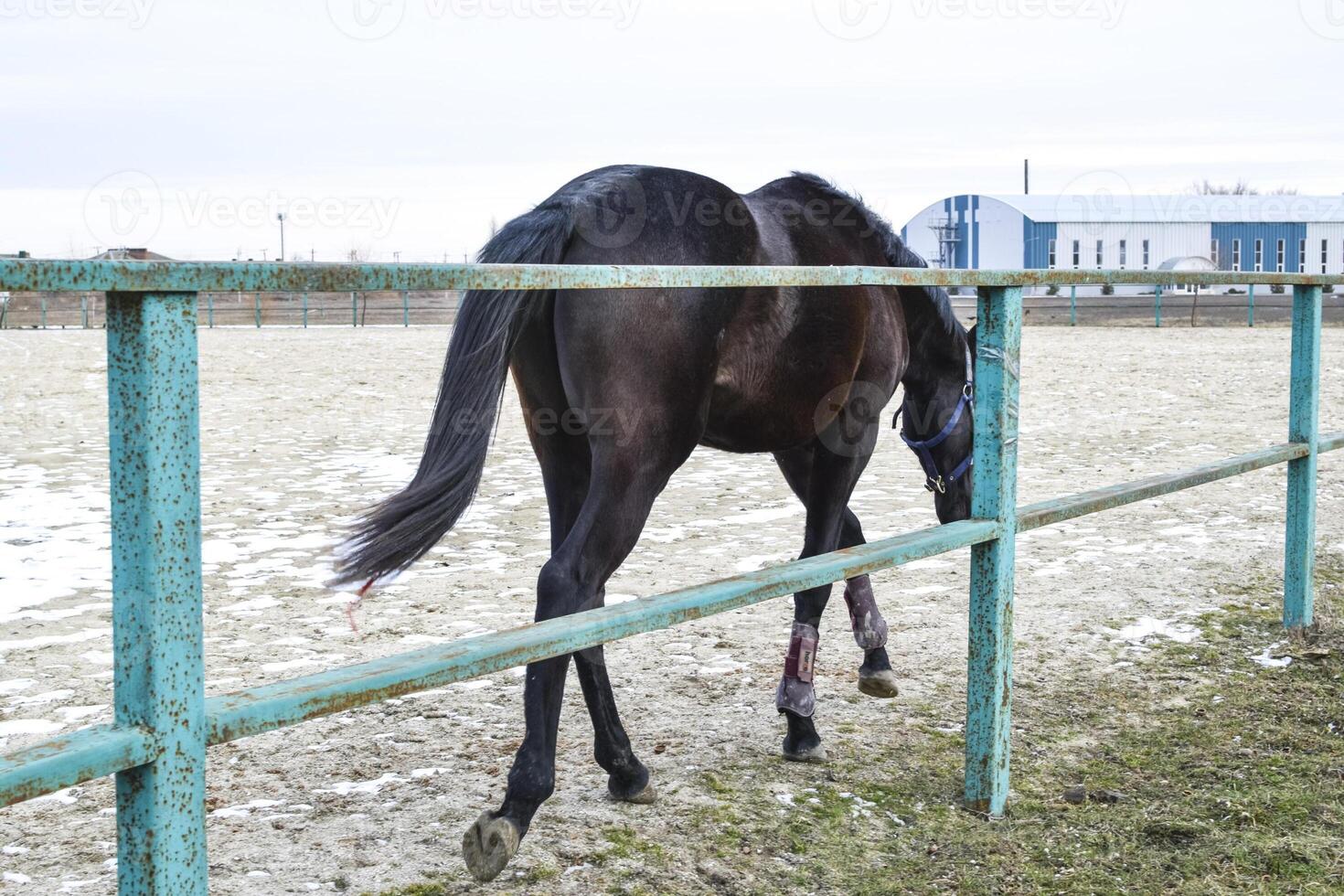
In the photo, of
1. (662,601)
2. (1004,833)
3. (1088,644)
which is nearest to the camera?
(662,601)

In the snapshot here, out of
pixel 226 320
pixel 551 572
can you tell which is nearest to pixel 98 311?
pixel 226 320

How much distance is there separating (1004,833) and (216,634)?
9.63ft

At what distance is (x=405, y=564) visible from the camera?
2.65m

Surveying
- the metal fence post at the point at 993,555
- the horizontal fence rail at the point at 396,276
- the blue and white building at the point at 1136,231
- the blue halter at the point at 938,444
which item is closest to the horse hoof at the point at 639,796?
the metal fence post at the point at 993,555

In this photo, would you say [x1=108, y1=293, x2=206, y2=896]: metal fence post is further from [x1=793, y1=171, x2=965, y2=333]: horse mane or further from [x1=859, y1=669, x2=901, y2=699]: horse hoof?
[x1=859, y1=669, x2=901, y2=699]: horse hoof

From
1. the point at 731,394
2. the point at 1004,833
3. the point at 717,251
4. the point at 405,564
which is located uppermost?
the point at 717,251

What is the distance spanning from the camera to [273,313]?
3462 cm

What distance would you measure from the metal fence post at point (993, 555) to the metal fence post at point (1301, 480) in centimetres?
210

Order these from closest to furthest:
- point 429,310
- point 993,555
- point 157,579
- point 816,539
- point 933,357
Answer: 1. point 157,579
2. point 993,555
3. point 816,539
4. point 933,357
5. point 429,310

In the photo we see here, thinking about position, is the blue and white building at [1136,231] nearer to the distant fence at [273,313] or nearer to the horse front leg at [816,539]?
the distant fence at [273,313]

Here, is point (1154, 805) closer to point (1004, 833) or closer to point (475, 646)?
point (1004, 833)

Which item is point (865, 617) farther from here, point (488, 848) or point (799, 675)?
point (488, 848)

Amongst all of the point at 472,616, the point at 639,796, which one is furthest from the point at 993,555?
the point at 472,616

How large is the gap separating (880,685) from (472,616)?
5.48 feet
